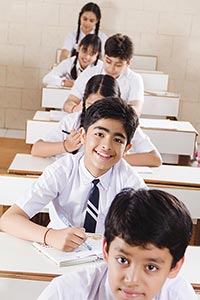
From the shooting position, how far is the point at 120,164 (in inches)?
97.2

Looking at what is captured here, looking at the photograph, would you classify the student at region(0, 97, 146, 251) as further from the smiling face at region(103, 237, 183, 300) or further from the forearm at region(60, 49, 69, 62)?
the forearm at region(60, 49, 69, 62)

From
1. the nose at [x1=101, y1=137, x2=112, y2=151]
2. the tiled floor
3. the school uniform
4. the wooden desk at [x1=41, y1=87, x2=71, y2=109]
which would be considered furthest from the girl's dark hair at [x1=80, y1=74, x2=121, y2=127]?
the tiled floor

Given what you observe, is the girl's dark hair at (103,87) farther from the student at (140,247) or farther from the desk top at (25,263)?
the student at (140,247)

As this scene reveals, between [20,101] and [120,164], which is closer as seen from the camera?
[120,164]

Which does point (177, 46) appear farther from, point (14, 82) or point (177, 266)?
point (177, 266)

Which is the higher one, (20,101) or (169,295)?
(169,295)

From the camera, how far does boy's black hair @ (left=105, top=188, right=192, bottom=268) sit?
1376 millimetres

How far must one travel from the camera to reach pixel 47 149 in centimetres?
328

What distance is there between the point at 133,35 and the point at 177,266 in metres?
5.51

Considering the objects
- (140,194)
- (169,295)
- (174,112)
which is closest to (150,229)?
(140,194)

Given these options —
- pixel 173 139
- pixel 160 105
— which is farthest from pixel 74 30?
pixel 173 139

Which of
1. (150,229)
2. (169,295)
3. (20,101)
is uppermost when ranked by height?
(150,229)

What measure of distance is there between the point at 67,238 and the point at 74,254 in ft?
0.19

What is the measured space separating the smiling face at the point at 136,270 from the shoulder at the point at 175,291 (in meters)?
0.12
